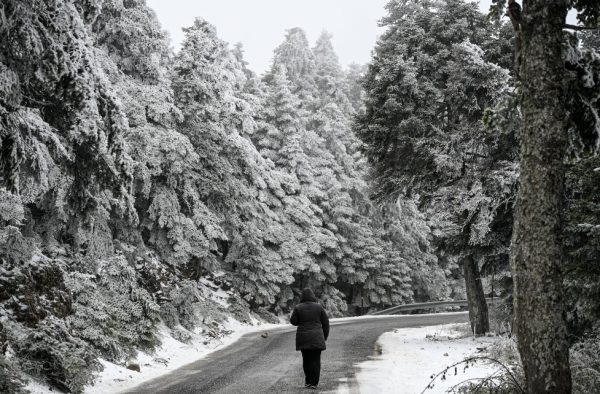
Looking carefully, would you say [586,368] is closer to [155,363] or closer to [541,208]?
[541,208]

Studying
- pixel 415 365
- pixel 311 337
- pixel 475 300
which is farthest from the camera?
pixel 475 300

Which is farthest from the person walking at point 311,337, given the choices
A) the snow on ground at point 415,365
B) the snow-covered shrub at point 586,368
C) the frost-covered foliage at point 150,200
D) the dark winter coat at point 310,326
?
the snow-covered shrub at point 586,368

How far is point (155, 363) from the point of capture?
36.5ft

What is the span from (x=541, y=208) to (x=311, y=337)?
186 inches

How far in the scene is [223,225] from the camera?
22.3 metres

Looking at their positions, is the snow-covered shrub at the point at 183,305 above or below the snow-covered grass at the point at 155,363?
above

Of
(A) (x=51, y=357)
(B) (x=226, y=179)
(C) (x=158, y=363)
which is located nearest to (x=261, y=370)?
(C) (x=158, y=363)

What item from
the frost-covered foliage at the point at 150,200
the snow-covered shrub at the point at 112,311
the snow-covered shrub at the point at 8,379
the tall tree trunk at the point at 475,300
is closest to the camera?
the snow-covered shrub at the point at 8,379

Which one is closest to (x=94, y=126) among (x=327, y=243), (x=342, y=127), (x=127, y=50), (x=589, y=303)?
(x=589, y=303)

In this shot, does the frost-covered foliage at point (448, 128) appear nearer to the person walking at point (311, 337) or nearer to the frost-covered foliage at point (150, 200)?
the person walking at point (311, 337)

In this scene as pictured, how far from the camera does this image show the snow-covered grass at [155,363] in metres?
8.29

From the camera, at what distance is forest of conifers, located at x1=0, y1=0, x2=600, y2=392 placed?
21.1 ft

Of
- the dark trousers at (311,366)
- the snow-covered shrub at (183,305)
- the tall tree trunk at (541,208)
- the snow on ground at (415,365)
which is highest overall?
the tall tree trunk at (541,208)

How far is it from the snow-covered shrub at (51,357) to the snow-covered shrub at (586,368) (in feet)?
22.8
